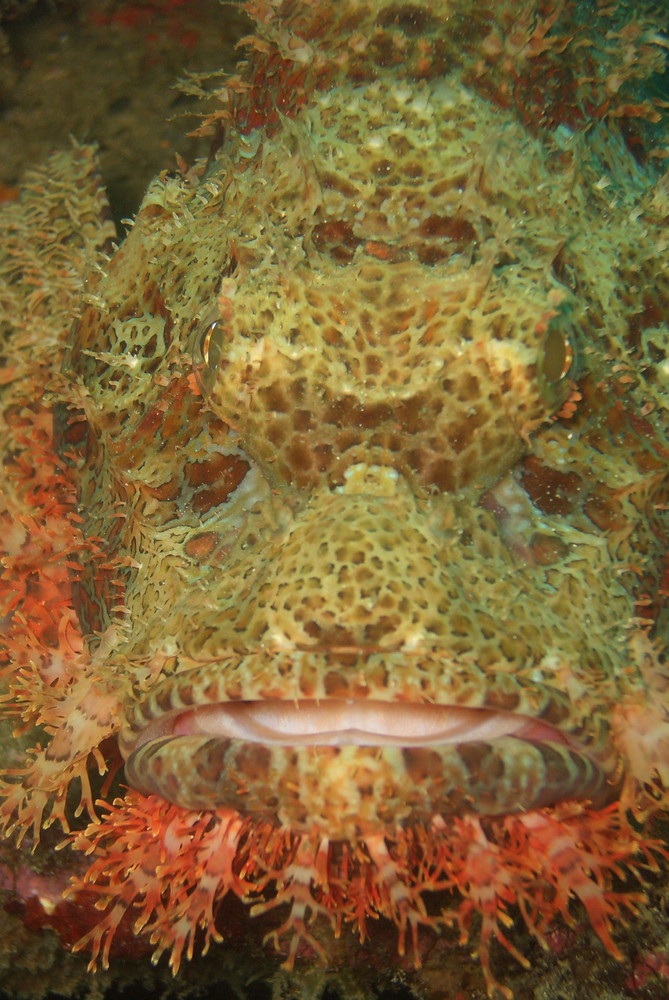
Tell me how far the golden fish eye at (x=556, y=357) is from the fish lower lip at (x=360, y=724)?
3.95 ft

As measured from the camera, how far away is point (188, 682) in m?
2.62

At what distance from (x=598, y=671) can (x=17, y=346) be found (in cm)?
346

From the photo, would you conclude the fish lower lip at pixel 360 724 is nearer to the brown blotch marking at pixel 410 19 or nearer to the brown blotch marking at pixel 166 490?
the brown blotch marking at pixel 166 490

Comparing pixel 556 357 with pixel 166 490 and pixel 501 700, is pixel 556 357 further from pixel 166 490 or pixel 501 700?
pixel 166 490

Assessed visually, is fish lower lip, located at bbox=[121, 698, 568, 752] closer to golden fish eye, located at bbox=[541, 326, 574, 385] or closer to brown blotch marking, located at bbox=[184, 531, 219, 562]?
brown blotch marking, located at bbox=[184, 531, 219, 562]

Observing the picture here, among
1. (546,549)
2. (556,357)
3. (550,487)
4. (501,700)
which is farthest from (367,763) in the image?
(556,357)

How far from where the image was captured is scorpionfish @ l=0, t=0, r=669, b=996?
2.49 meters

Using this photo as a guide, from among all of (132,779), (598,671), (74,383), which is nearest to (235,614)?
(132,779)

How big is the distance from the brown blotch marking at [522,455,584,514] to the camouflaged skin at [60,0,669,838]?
12 mm

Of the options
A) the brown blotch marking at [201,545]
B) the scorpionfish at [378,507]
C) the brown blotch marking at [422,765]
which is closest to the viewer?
the brown blotch marking at [422,765]

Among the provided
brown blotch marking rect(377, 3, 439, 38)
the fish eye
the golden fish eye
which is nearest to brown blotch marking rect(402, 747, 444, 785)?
the golden fish eye

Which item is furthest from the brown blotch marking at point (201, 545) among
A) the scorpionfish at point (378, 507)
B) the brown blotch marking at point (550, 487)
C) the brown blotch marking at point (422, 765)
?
the brown blotch marking at point (550, 487)

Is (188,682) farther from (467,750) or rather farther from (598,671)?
(598,671)

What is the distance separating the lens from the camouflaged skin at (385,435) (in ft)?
8.09
